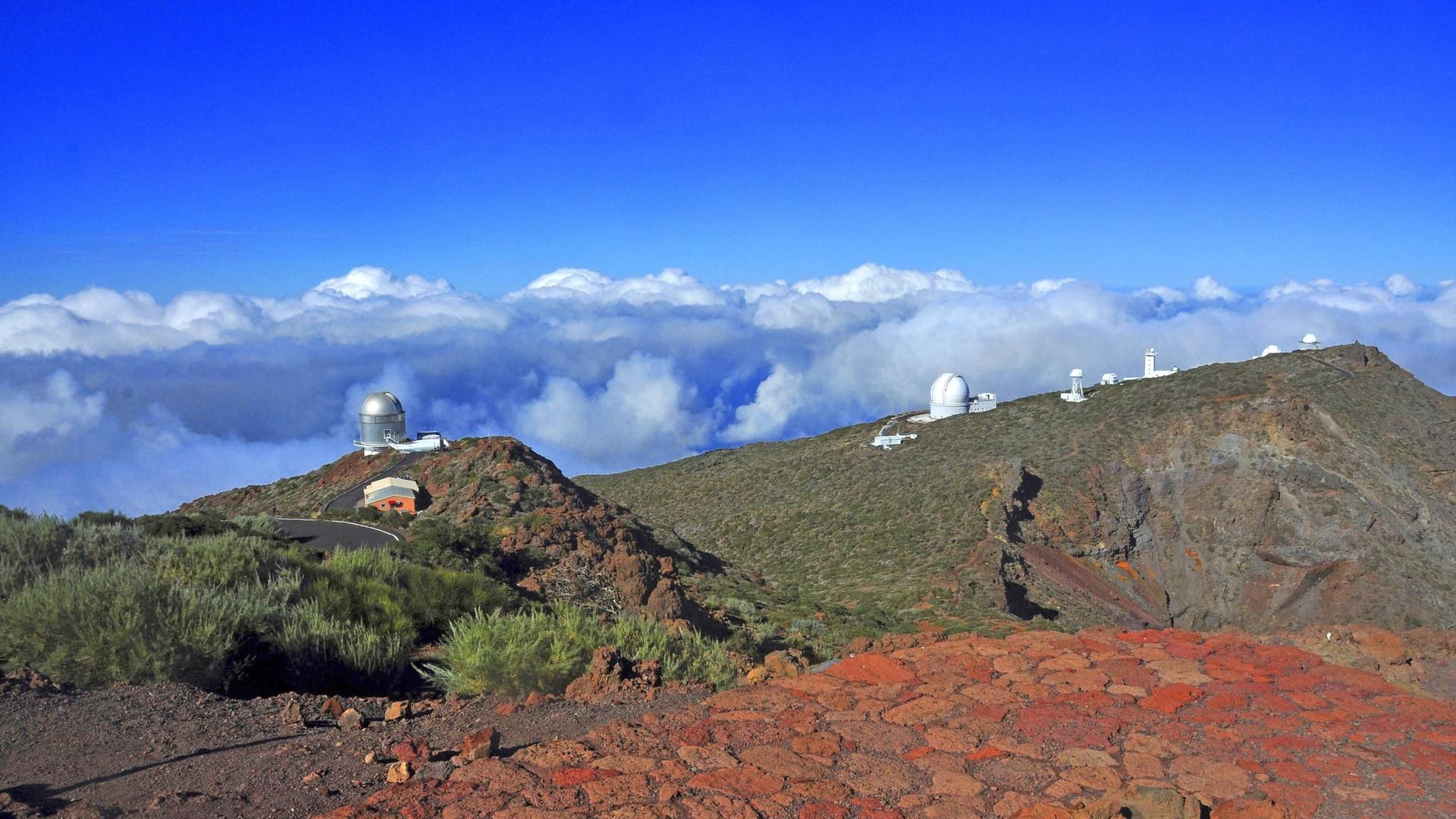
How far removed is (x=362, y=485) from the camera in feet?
88.7

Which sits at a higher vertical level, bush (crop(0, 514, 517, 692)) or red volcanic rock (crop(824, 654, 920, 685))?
bush (crop(0, 514, 517, 692))

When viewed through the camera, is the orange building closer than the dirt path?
No

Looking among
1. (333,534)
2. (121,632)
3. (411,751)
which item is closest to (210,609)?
(121,632)

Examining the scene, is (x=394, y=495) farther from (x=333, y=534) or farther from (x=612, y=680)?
(x=612, y=680)

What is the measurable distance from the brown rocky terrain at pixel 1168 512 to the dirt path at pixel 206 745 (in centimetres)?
1326

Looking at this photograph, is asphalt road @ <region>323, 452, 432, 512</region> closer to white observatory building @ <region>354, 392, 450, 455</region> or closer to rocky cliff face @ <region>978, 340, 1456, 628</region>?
white observatory building @ <region>354, 392, 450, 455</region>

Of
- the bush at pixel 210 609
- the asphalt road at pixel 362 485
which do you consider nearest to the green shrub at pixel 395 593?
the bush at pixel 210 609

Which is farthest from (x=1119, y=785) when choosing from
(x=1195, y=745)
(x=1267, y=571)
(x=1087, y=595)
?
(x=1267, y=571)

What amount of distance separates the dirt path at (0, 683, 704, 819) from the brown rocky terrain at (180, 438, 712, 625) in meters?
5.50

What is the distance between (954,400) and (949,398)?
0.22 m

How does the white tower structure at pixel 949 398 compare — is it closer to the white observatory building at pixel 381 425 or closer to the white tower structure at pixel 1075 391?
the white tower structure at pixel 1075 391

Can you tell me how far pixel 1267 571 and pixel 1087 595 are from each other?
807 centimetres

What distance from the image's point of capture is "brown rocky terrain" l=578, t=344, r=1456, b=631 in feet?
74.6

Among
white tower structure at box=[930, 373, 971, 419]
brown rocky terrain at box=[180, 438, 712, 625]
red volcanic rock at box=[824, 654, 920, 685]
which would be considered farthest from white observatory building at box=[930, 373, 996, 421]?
red volcanic rock at box=[824, 654, 920, 685]
